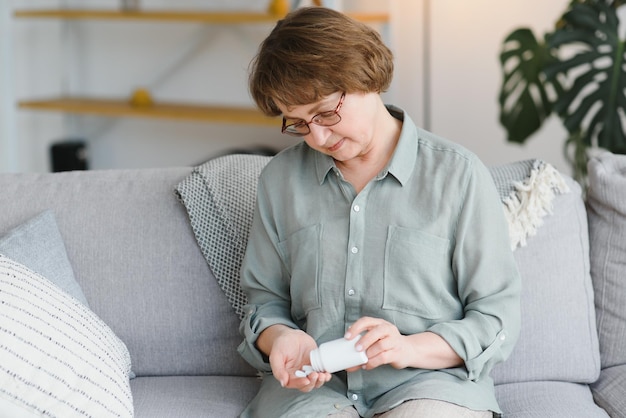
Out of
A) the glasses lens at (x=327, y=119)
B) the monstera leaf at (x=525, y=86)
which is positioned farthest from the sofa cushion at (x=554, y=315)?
the monstera leaf at (x=525, y=86)

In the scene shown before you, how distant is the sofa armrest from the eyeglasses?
720mm

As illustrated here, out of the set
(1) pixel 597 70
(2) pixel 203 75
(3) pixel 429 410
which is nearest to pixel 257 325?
(3) pixel 429 410

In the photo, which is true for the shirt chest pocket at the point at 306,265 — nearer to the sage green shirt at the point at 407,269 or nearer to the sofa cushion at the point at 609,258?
the sage green shirt at the point at 407,269

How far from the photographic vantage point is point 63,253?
173 cm

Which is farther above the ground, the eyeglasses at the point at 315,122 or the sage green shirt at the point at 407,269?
the eyeglasses at the point at 315,122

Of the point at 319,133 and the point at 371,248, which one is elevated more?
the point at 319,133

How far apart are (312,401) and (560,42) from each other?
1452 millimetres

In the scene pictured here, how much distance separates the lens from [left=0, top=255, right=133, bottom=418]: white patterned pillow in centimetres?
130

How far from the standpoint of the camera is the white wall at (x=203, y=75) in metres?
3.44

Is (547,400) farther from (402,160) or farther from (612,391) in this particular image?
(402,160)

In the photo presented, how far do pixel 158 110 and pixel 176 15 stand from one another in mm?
436

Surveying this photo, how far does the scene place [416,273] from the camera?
150cm

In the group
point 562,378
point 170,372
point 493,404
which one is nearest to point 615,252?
point 562,378

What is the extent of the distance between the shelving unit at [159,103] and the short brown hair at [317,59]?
191cm
